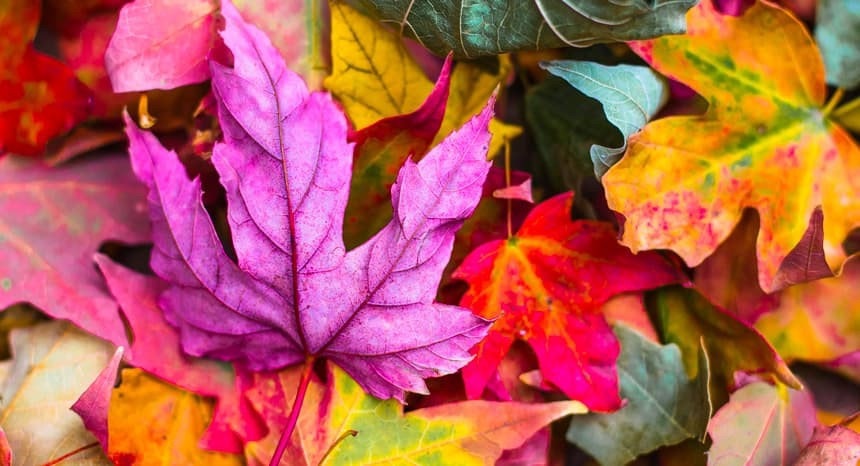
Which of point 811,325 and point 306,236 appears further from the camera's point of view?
point 811,325

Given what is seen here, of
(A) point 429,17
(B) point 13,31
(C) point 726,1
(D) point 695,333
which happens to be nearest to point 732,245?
(D) point 695,333

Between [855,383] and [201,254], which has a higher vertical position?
[201,254]

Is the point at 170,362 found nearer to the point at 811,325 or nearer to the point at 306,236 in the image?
the point at 306,236

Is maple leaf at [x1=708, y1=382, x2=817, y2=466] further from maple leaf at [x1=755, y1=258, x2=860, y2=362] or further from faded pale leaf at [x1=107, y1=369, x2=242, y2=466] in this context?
faded pale leaf at [x1=107, y1=369, x2=242, y2=466]

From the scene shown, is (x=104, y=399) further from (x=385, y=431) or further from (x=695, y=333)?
(x=695, y=333)

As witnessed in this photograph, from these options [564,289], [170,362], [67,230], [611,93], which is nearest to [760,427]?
[564,289]

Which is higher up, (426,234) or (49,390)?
(426,234)

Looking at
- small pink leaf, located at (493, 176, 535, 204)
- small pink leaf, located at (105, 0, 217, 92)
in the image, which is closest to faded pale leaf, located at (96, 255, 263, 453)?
small pink leaf, located at (105, 0, 217, 92)
